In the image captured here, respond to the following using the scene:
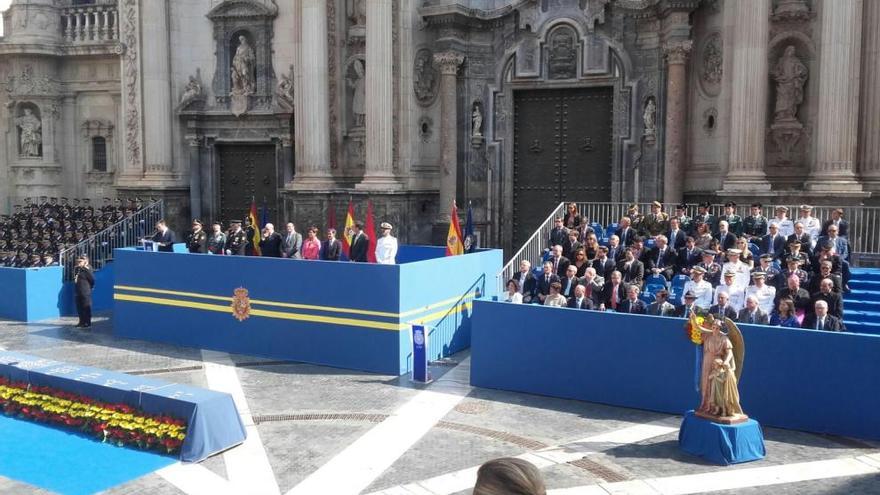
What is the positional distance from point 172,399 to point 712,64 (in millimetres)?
17669

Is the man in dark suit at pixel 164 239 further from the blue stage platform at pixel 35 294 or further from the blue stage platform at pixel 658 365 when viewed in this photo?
the blue stage platform at pixel 658 365

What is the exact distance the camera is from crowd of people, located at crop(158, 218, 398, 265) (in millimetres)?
18688

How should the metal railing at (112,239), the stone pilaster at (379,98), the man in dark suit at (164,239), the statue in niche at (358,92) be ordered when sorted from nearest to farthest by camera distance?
the man in dark suit at (164,239), the metal railing at (112,239), the stone pilaster at (379,98), the statue in niche at (358,92)

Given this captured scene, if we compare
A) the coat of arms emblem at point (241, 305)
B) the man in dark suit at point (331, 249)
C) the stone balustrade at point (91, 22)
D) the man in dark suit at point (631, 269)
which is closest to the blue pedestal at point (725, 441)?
the man in dark suit at point (631, 269)

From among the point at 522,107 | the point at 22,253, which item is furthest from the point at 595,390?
the point at 22,253

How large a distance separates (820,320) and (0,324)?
2043 centimetres

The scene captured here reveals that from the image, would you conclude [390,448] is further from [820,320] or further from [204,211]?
[204,211]

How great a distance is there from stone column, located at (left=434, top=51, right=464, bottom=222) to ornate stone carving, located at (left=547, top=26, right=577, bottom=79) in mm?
2852

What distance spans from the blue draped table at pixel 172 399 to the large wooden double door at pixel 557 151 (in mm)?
15777

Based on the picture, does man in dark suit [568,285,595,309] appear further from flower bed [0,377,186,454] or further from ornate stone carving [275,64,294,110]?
ornate stone carving [275,64,294,110]

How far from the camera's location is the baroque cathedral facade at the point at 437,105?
21.2m

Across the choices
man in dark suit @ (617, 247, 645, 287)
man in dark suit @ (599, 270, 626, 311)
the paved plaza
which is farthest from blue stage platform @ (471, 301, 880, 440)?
man in dark suit @ (617, 247, 645, 287)

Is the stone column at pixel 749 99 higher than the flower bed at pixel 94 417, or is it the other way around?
the stone column at pixel 749 99

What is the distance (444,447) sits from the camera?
12047 millimetres
